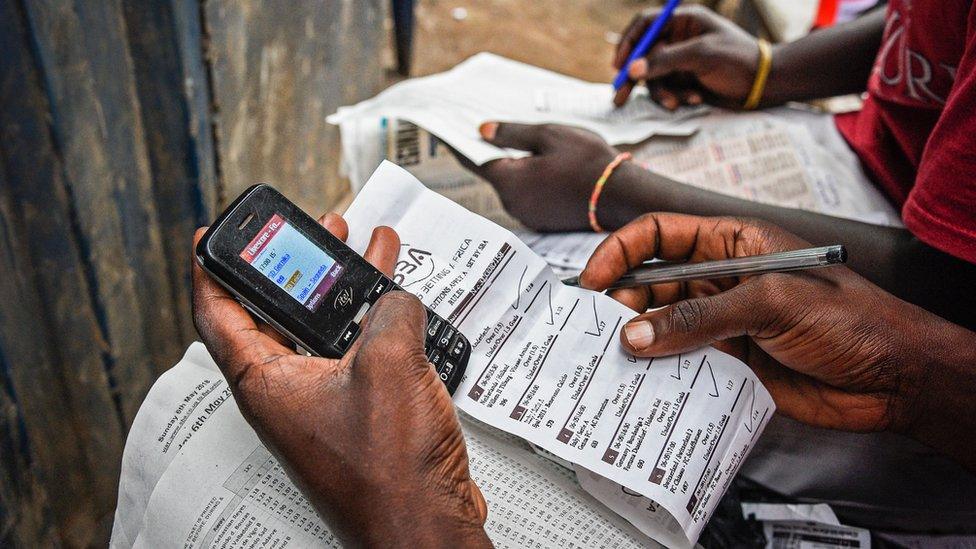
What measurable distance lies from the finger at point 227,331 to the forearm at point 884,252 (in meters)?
0.60

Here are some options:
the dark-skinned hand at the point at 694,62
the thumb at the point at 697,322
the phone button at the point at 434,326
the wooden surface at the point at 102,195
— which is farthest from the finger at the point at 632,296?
the wooden surface at the point at 102,195

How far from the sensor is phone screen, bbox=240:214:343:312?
1.99 feet

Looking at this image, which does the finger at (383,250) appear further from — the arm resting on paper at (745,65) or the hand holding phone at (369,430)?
the arm resting on paper at (745,65)

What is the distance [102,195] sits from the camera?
0.97 metres

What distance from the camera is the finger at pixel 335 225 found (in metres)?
0.67

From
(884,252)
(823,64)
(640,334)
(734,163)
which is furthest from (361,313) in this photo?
(823,64)

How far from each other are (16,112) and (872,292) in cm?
89

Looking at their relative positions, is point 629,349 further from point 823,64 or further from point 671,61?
point 823,64

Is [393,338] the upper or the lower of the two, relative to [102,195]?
upper

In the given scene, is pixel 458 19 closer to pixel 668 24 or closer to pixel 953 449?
pixel 668 24

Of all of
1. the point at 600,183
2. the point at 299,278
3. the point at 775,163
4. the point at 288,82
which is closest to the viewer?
the point at 299,278

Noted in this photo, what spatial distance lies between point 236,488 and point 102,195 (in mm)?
539

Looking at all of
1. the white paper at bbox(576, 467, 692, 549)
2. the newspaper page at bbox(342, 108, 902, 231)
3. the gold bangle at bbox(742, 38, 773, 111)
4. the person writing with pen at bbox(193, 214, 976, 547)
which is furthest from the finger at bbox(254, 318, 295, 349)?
the gold bangle at bbox(742, 38, 773, 111)

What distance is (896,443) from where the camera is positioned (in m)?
0.84
